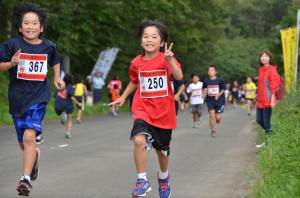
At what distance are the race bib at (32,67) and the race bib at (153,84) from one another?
1026 millimetres

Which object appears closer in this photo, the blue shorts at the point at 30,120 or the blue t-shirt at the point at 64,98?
the blue shorts at the point at 30,120

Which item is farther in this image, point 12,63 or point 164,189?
point 164,189

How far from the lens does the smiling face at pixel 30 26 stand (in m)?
6.57

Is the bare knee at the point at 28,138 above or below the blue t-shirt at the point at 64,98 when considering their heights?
above

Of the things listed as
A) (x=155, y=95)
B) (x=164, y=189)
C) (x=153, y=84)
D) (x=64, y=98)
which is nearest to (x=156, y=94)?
(x=155, y=95)

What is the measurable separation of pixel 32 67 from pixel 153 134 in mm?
1408

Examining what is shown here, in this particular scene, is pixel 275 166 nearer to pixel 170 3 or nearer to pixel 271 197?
pixel 271 197

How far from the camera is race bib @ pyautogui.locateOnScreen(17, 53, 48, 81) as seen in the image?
656 cm

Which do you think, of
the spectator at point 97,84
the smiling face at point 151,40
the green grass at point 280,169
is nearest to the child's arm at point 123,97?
the smiling face at point 151,40

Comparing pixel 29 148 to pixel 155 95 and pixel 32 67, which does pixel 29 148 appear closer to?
pixel 32 67

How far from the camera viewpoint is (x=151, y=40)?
6539 mm

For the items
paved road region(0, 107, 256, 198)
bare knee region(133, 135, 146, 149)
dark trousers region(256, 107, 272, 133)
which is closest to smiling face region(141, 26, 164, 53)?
bare knee region(133, 135, 146, 149)

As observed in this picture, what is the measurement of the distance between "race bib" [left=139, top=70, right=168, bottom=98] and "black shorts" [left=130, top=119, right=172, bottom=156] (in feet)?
1.05

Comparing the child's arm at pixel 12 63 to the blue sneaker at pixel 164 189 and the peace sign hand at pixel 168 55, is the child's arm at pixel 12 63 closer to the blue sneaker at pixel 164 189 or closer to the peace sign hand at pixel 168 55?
the peace sign hand at pixel 168 55
